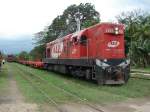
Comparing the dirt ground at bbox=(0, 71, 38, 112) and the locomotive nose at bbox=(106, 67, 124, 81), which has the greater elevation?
the locomotive nose at bbox=(106, 67, 124, 81)

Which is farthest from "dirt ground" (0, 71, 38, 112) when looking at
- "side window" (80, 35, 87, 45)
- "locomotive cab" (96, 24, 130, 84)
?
"side window" (80, 35, 87, 45)

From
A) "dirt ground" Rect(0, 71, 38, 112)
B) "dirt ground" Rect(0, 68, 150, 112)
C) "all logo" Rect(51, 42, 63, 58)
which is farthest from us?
"all logo" Rect(51, 42, 63, 58)

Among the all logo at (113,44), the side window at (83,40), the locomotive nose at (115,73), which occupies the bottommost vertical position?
the locomotive nose at (115,73)

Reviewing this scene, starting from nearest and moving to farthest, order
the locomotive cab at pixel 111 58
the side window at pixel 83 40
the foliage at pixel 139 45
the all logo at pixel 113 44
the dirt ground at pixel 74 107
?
the dirt ground at pixel 74 107, the locomotive cab at pixel 111 58, the all logo at pixel 113 44, the side window at pixel 83 40, the foliage at pixel 139 45

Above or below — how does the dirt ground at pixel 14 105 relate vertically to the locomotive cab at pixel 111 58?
below

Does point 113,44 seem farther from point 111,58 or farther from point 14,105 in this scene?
point 14,105

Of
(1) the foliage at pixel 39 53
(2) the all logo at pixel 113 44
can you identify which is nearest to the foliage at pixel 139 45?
(1) the foliage at pixel 39 53

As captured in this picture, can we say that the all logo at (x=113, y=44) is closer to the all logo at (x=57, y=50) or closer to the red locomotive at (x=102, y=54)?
the red locomotive at (x=102, y=54)

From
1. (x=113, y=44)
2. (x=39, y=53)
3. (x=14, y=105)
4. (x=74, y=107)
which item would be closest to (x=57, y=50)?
(x=113, y=44)

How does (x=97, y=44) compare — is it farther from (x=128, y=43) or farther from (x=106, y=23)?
(x=128, y=43)

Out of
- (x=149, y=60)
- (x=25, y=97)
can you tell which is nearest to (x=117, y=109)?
(x=25, y=97)

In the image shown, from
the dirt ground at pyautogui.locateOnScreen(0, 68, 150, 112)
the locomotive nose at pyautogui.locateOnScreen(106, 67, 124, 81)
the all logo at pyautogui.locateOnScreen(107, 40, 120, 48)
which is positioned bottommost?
the dirt ground at pyautogui.locateOnScreen(0, 68, 150, 112)

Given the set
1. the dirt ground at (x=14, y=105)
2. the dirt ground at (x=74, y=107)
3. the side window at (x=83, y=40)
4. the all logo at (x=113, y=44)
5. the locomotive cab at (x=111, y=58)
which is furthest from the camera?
the side window at (x=83, y=40)

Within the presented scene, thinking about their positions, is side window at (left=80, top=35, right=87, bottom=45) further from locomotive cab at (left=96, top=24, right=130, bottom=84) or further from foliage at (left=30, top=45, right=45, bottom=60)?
foliage at (left=30, top=45, right=45, bottom=60)
